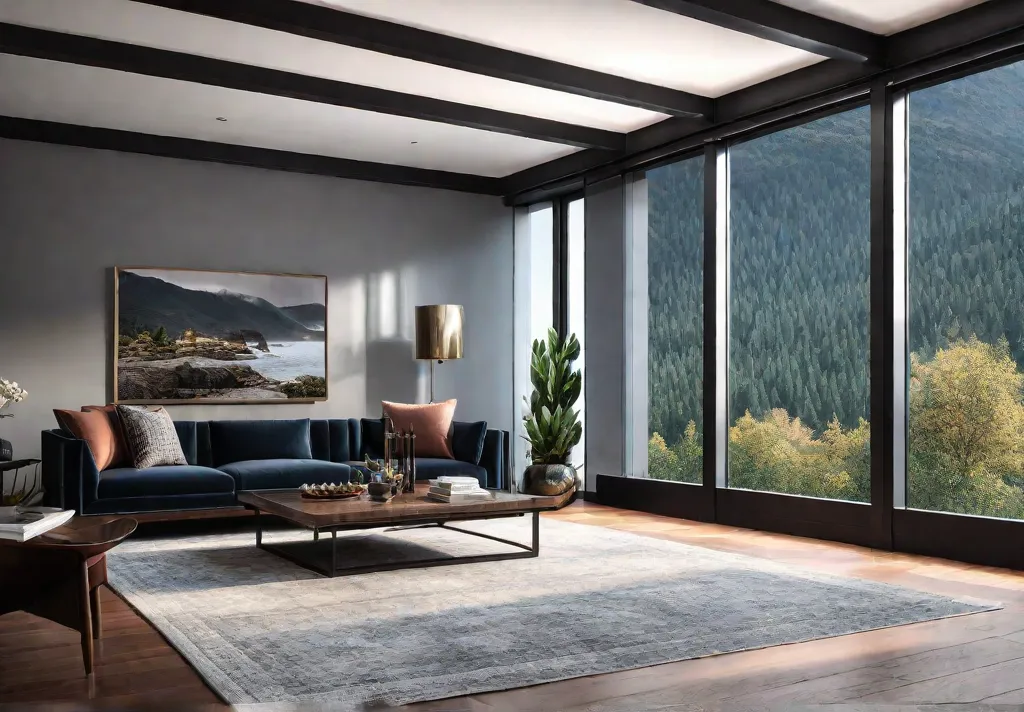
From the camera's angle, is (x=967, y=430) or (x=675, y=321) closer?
(x=967, y=430)

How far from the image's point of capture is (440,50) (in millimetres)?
5320

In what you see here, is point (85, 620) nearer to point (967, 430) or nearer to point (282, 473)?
point (282, 473)

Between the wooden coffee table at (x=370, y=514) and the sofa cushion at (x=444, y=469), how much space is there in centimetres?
131

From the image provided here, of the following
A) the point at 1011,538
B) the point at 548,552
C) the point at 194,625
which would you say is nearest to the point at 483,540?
the point at 548,552

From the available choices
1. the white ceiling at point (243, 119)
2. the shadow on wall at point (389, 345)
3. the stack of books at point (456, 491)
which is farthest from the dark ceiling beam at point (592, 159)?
the stack of books at point (456, 491)

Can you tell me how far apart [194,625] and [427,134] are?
4.55m

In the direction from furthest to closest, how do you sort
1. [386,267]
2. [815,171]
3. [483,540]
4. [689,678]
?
[386,267] < [815,171] < [483,540] < [689,678]

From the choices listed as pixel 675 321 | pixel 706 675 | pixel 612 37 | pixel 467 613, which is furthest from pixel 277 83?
pixel 706 675

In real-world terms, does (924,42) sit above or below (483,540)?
above

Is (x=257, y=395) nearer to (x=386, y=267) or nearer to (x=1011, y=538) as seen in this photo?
(x=386, y=267)

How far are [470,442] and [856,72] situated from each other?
363cm

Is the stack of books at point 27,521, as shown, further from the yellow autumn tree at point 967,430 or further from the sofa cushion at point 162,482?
the yellow autumn tree at point 967,430

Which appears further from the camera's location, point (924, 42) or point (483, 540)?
point (483, 540)

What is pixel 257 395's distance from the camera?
757 cm
